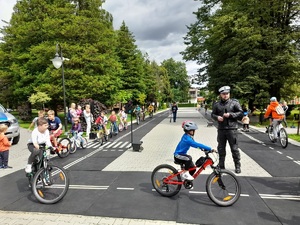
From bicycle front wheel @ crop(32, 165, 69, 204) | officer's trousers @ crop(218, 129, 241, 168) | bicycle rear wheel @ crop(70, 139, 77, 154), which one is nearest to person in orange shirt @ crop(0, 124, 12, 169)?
bicycle rear wheel @ crop(70, 139, 77, 154)

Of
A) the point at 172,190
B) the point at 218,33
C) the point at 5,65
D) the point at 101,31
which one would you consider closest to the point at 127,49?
the point at 101,31

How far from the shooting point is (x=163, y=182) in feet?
15.9

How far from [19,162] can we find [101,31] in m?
18.1

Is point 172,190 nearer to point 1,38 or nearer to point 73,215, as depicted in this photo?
point 73,215

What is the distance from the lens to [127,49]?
119 feet

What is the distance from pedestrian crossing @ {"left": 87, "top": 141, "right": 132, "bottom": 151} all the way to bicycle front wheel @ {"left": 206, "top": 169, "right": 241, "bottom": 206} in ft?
19.7

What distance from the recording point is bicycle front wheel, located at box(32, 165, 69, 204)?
4660 mm

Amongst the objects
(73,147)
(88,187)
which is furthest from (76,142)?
(88,187)

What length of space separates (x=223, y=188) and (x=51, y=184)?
11.3 ft

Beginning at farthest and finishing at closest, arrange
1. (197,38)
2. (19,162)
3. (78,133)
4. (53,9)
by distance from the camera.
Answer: (197,38), (53,9), (78,133), (19,162)

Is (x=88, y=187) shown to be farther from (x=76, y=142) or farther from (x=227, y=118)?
(x=76, y=142)

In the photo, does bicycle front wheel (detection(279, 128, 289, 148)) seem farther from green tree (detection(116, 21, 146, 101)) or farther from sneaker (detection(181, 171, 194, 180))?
green tree (detection(116, 21, 146, 101))

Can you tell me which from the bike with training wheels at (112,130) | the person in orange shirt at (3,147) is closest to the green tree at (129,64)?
the bike with training wheels at (112,130)

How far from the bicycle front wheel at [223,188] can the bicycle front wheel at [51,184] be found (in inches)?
114
